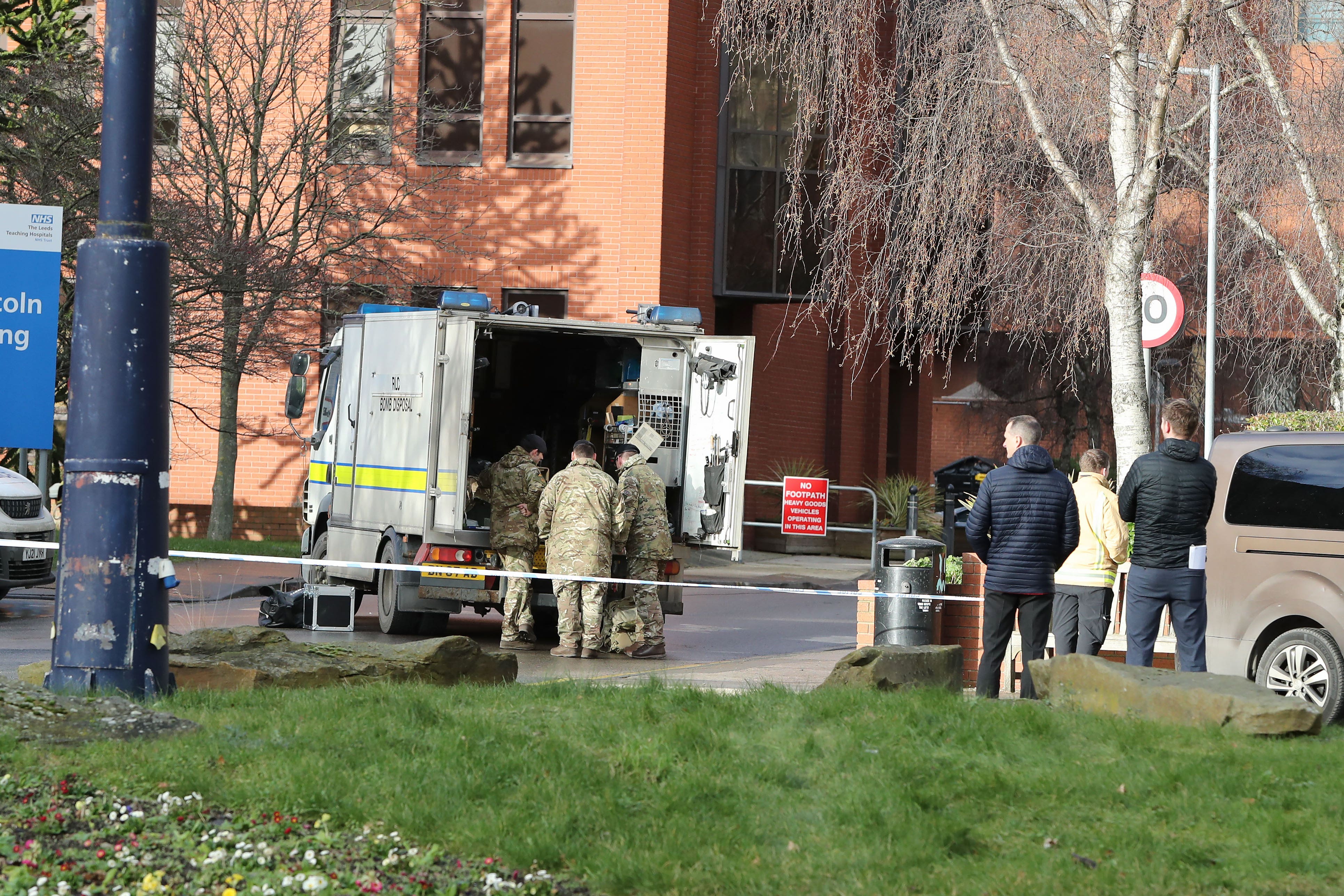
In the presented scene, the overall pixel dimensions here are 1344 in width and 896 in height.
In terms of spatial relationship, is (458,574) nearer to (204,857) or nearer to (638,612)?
(638,612)

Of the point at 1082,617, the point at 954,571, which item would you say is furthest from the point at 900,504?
the point at 1082,617

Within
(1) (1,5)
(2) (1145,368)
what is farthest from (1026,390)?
(1) (1,5)

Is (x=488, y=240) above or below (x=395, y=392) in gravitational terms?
above

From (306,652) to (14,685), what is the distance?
75.0 inches

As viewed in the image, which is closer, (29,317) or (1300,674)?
(29,317)

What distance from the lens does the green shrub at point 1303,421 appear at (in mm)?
14062

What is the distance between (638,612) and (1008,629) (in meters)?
4.39

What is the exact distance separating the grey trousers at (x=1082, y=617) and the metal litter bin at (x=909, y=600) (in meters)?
1.11

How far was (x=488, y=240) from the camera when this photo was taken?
25.2 m

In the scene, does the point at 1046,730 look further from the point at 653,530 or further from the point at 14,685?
the point at 653,530

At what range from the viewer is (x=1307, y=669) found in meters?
9.20

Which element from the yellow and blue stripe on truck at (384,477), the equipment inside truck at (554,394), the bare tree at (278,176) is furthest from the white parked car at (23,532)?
the bare tree at (278,176)

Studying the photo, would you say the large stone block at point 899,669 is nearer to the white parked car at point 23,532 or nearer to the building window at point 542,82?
the white parked car at point 23,532

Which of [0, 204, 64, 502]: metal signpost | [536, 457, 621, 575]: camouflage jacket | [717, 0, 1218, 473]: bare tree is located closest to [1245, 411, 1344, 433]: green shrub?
[717, 0, 1218, 473]: bare tree
